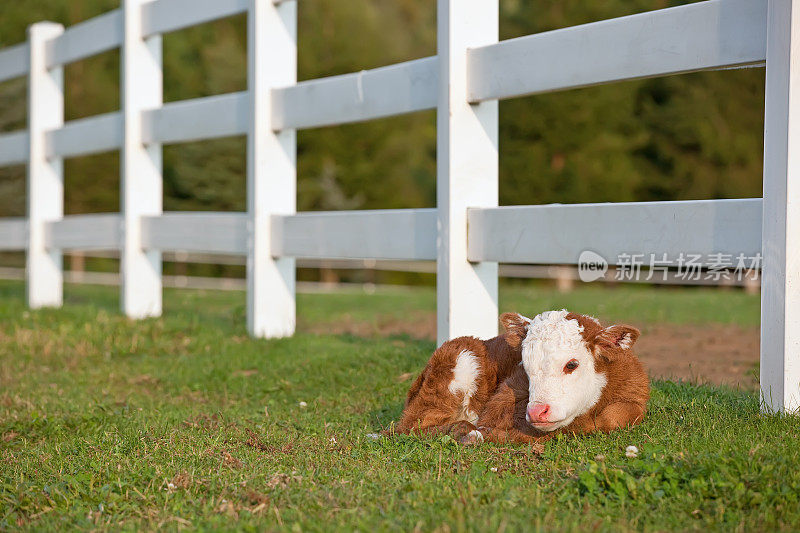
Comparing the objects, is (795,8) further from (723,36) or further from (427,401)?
(427,401)

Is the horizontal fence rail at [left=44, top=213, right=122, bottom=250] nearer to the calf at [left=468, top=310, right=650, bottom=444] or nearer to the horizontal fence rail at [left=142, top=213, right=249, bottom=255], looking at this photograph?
the horizontal fence rail at [left=142, top=213, right=249, bottom=255]

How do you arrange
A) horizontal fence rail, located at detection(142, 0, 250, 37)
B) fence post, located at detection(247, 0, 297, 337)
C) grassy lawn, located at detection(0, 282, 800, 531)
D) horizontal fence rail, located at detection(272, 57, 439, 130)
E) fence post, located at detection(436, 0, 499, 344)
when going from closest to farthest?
grassy lawn, located at detection(0, 282, 800, 531) → fence post, located at detection(436, 0, 499, 344) → horizontal fence rail, located at detection(272, 57, 439, 130) → fence post, located at detection(247, 0, 297, 337) → horizontal fence rail, located at detection(142, 0, 250, 37)

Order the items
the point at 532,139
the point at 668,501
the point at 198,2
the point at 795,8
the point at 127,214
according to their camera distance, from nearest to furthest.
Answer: the point at 668,501, the point at 795,8, the point at 198,2, the point at 127,214, the point at 532,139

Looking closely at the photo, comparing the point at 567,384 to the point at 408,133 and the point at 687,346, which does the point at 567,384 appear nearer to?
the point at 687,346

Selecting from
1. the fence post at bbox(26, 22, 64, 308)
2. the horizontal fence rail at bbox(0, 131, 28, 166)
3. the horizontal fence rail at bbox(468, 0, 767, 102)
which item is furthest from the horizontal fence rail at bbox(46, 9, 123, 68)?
the horizontal fence rail at bbox(468, 0, 767, 102)

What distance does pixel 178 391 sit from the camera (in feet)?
19.4

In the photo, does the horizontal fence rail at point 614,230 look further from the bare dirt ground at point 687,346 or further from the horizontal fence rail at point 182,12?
the horizontal fence rail at point 182,12

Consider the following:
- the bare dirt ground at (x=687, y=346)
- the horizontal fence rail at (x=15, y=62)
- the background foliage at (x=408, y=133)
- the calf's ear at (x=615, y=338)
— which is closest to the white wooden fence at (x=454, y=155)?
the calf's ear at (x=615, y=338)

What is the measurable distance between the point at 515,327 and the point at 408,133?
2973 centimetres

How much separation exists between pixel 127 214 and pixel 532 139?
19.6 metres

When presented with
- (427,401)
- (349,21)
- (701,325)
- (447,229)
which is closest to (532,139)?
(349,21)

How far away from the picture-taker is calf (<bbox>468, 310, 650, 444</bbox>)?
372 centimetres

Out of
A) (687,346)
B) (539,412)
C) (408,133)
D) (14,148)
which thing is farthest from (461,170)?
(408,133)

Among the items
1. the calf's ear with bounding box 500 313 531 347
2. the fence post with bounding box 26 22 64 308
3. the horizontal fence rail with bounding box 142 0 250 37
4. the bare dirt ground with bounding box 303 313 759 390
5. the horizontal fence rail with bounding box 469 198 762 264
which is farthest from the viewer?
the fence post with bounding box 26 22 64 308
